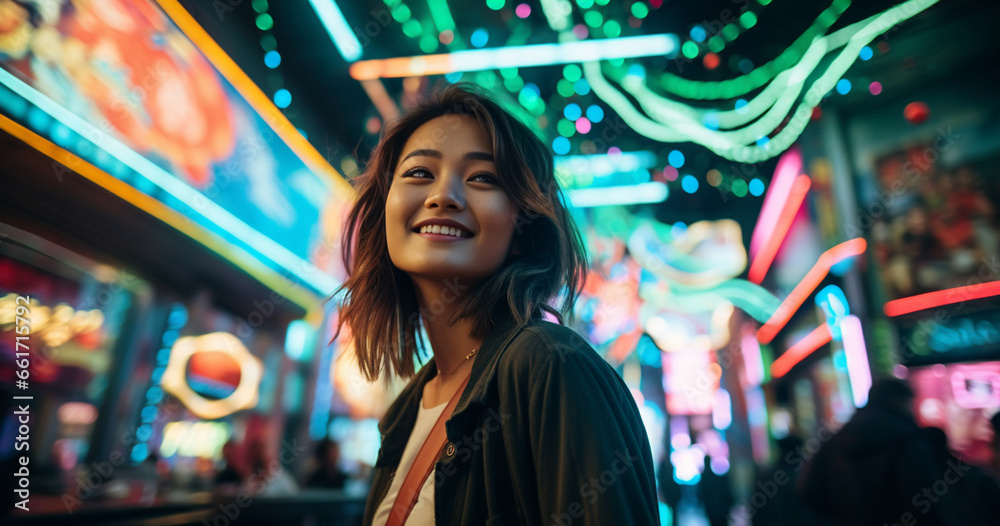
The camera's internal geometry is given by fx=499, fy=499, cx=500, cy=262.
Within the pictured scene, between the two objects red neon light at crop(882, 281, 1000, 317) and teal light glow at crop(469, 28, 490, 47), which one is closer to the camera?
red neon light at crop(882, 281, 1000, 317)

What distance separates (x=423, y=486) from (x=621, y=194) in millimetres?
6989

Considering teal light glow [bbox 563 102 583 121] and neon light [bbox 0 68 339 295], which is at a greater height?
teal light glow [bbox 563 102 583 121]

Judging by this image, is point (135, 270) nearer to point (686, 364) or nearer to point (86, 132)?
point (86, 132)

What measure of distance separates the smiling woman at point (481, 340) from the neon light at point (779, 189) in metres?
7.58

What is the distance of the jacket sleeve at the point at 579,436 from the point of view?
82 centimetres

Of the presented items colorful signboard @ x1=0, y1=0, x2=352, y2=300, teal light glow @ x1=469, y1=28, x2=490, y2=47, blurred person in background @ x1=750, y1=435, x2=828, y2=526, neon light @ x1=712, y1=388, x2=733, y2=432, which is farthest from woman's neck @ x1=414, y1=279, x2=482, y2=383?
neon light @ x1=712, y1=388, x2=733, y2=432

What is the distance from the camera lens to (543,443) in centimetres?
91

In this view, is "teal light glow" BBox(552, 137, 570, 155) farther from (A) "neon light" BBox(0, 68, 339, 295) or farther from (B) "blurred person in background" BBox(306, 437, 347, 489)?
(B) "blurred person in background" BBox(306, 437, 347, 489)

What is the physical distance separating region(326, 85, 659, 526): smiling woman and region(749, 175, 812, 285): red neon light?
7656mm

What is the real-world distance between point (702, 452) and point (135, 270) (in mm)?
7848

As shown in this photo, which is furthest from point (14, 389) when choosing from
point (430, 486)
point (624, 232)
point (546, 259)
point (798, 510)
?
point (624, 232)

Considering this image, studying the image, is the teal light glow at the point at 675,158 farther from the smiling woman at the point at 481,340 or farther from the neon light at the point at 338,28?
the smiling woman at the point at 481,340

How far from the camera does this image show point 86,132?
3.44 meters

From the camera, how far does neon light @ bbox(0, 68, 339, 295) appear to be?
3076 mm
